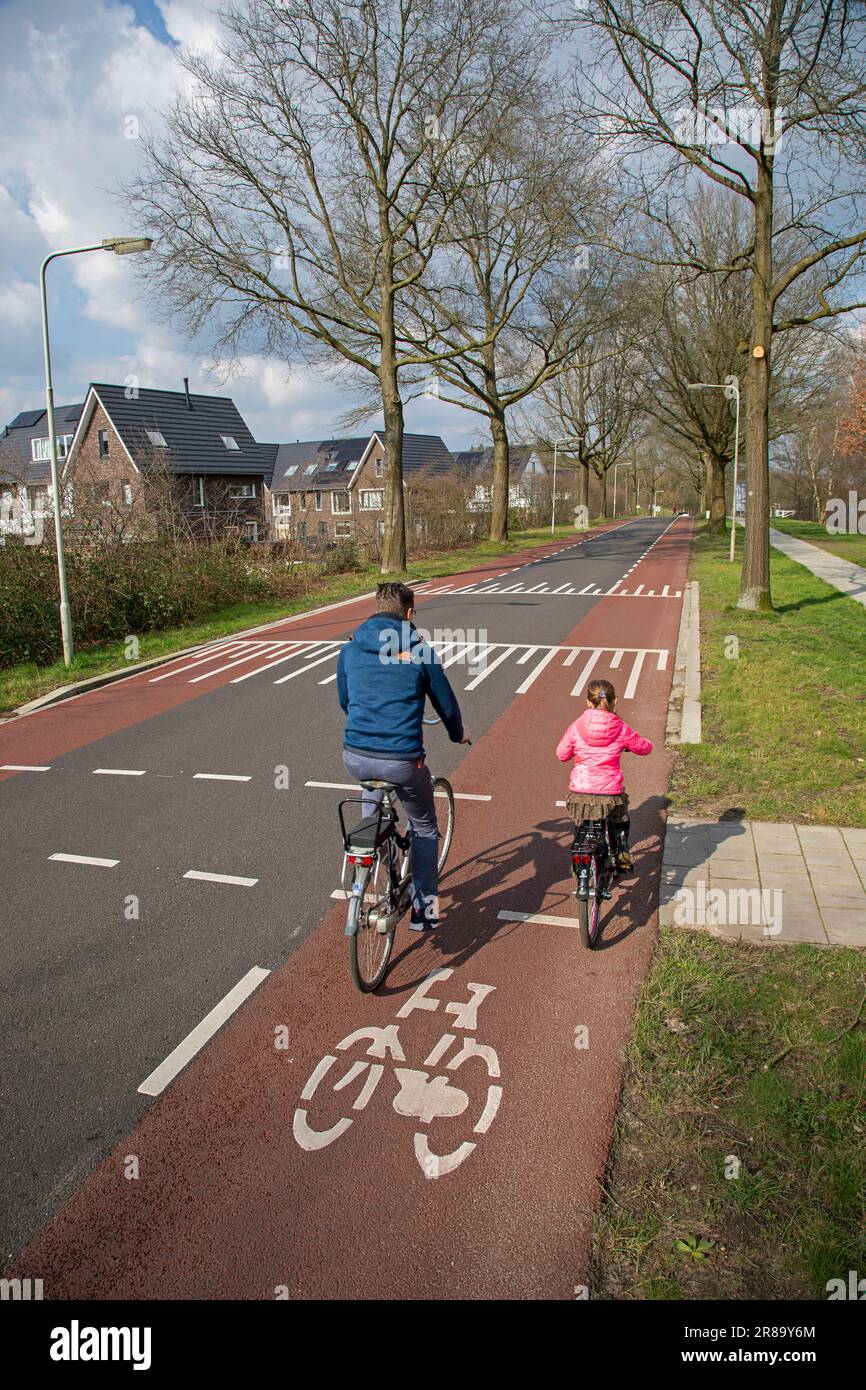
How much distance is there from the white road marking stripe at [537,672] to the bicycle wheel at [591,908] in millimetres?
6137

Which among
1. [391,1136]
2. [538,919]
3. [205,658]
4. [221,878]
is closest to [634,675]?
[205,658]

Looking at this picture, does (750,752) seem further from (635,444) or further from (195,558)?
(635,444)

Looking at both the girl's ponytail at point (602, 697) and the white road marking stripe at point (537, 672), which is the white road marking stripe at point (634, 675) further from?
the girl's ponytail at point (602, 697)

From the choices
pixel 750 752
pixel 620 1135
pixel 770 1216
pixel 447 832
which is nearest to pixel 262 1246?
pixel 620 1135

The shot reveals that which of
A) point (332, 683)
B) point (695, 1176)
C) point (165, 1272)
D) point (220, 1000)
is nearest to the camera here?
point (165, 1272)

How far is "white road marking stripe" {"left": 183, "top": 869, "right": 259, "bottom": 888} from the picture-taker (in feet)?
18.3

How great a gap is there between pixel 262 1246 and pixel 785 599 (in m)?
17.3

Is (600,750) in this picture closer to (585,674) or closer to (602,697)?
(602,697)

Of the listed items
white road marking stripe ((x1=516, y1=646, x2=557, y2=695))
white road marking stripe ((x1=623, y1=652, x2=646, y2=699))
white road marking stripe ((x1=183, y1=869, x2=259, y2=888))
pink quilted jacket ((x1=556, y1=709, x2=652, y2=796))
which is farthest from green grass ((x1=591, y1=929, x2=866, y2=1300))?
white road marking stripe ((x1=516, y1=646, x2=557, y2=695))

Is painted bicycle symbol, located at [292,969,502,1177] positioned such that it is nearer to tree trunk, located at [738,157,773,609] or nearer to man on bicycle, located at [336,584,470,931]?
man on bicycle, located at [336,584,470,931]

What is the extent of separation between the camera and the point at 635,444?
239 feet

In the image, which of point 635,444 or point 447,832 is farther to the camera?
point 635,444
